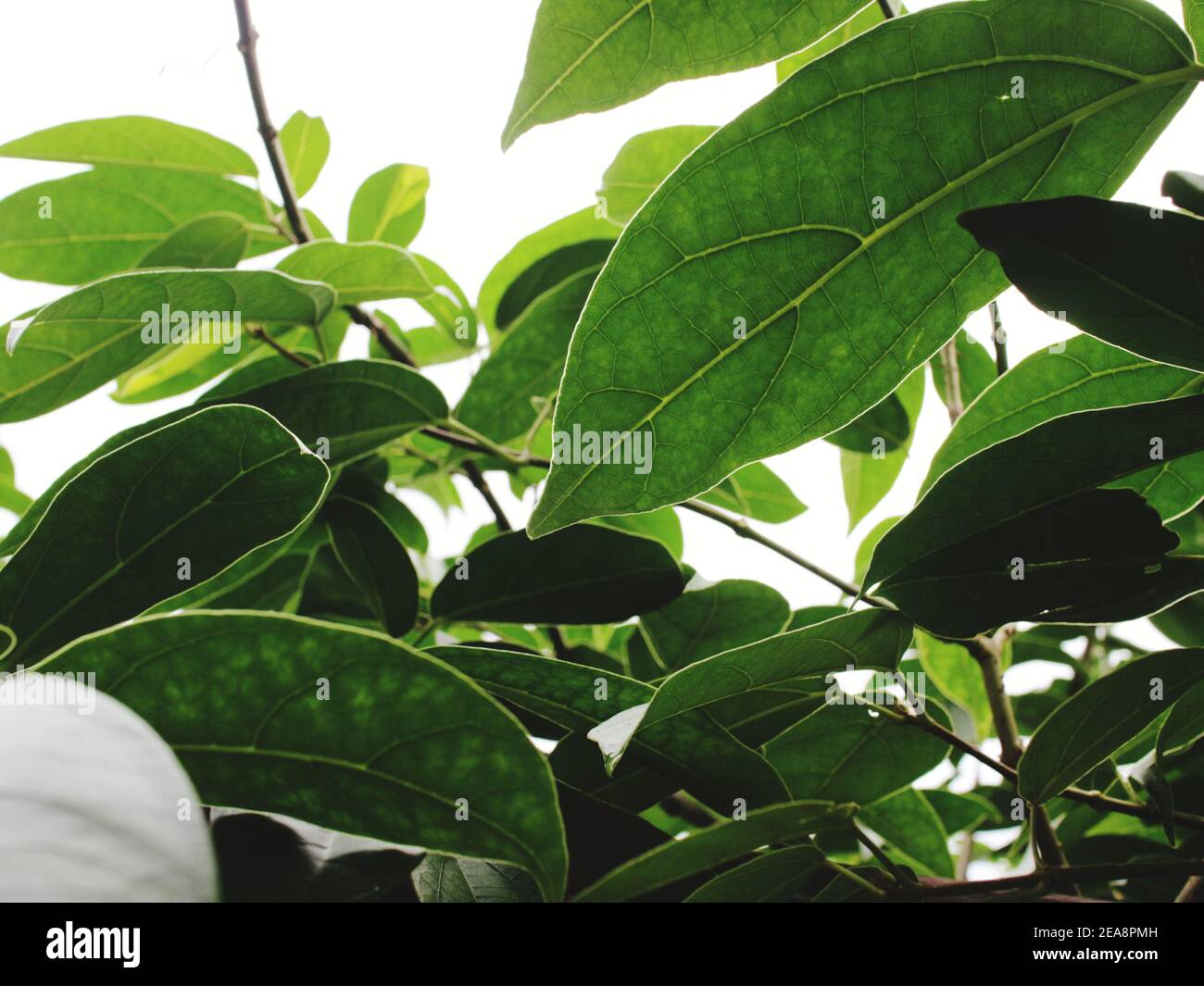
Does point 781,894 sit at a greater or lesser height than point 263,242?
lesser

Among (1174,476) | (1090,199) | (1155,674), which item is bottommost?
(1155,674)

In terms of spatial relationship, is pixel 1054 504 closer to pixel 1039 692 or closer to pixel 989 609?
pixel 989 609

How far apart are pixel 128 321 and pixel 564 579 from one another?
39 centimetres

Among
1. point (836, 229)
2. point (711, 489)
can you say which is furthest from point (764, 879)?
point (836, 229)

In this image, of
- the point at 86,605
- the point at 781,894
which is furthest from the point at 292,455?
the point at 781,894

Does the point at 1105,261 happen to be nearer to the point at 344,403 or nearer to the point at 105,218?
the point at 344,403

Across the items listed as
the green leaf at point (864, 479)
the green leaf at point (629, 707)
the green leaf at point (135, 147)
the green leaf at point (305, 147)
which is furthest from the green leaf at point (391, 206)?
the green leaf at point (629, 707)

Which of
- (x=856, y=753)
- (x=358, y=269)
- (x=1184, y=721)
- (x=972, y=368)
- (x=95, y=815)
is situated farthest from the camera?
(x=972, y=368)

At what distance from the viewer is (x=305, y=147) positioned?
3.71ft

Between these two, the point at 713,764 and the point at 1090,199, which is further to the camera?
the point at 713,764

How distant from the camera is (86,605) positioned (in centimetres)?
54

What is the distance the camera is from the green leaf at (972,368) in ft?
3.45
